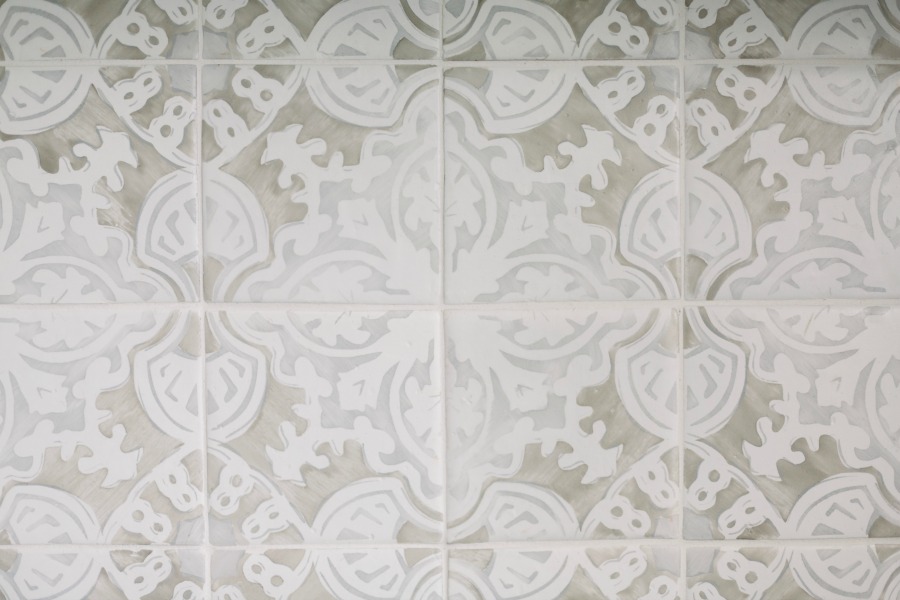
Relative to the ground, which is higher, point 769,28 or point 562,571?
point 769,28

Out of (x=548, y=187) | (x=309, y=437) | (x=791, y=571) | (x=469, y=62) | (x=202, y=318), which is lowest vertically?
(x=791, y=571)

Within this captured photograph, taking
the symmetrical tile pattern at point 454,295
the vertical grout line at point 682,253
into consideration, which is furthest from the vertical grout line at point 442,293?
the vertical grout line at point 682,253

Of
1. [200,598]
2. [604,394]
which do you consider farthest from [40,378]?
[604,394]

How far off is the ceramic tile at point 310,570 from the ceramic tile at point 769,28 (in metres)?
0.62

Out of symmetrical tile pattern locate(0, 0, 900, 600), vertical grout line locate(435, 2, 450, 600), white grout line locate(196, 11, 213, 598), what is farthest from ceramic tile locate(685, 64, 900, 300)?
white grout line locate(196, 11, 213, 598)

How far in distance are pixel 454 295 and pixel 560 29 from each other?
1.00 feet

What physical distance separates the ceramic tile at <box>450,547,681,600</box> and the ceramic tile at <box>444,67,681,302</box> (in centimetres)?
27

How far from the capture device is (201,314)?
752 mm

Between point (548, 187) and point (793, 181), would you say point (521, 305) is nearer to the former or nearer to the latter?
point (548, 187)

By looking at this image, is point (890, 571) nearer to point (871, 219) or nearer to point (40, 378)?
point (871, 219)

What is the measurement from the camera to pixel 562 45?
0.75 m

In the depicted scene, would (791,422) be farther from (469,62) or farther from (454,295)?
(469,62)

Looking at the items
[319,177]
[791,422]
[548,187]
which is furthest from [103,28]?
[791,422]

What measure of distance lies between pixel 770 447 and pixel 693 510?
106mm
